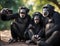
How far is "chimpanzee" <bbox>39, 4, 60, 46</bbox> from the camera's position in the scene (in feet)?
25.6

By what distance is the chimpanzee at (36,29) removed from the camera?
8.64 meters

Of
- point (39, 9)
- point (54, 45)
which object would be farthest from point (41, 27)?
point (39, 9)

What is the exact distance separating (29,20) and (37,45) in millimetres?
833

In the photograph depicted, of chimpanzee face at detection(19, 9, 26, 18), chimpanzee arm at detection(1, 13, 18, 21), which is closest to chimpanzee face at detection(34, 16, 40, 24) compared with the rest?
chimpanzee face at detection(19, 9, 26, 18)

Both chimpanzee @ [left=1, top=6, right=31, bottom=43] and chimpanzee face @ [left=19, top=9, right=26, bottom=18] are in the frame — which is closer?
chimpanzee face @ [left=19, top=9, right=26, bottom=18]

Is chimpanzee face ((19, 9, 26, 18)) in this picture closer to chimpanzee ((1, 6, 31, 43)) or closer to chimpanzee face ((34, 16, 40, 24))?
chimpanzee ((1, 6, 31, 43))

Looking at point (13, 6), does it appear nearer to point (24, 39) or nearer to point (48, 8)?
point (24, 39)

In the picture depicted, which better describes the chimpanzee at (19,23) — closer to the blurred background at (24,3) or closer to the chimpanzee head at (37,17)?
the chimpanzee head at (37,17)

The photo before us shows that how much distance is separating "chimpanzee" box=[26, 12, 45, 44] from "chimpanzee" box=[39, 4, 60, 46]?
457mm

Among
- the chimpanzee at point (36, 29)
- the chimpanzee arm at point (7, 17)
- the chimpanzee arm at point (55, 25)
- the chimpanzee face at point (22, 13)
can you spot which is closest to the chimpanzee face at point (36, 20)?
the chimpanzee at point (36, 29)

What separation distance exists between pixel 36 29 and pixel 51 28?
37.4 inches

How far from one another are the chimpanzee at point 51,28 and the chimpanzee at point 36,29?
457 millimetres

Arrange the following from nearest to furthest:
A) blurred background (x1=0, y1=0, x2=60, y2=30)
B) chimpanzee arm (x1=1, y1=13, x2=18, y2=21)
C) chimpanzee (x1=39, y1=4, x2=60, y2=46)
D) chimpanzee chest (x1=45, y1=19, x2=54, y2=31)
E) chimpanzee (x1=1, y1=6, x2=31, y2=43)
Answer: chimpanzee (x1=39, y1=4, x2=60, y2=46) → chimpanzee chest (x1=45, y1=19, x2=54, y2=31) → chimpanzee arm (x1=1, y1=13, x2=18, y2=21) → chimpanzee (x1=1, y1=6, x2=31, y2=43) → blurred background (x1=0, y1=0, x2=60, y2=30)

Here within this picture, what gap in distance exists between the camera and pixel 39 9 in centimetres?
1213
